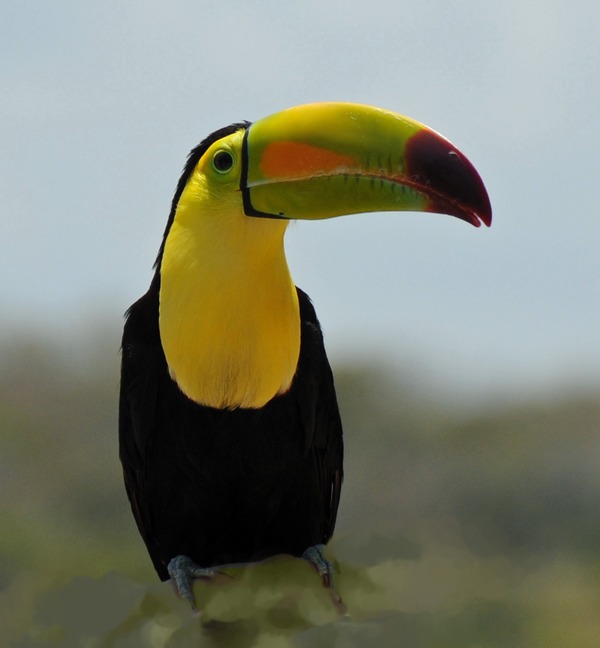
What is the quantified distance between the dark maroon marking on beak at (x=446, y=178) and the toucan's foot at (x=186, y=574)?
4.40 ft

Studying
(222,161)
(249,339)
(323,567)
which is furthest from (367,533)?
(222,161)

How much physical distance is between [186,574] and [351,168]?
1.40 m

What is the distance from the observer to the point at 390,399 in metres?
25.3

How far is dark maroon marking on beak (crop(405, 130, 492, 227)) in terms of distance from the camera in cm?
345

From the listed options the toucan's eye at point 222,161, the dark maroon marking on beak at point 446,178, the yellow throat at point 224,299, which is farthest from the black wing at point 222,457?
the dark maroon marking on beak at point 446,178

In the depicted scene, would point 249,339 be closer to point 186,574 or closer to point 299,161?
point 299,161

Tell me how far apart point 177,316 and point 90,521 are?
19.3 meters

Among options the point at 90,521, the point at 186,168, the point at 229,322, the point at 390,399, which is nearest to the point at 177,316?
the point at 229,322

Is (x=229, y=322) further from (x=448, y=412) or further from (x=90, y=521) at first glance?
(x=448, y=412)

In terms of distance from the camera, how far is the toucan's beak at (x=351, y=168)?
348 centimetres

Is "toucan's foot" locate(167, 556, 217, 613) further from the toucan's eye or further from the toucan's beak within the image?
the toucan's eye

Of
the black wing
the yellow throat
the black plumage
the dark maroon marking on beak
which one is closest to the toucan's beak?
the dark maroon marking on beak

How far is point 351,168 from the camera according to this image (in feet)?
11.7

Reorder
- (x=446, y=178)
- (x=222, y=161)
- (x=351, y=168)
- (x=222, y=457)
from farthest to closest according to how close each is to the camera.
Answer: (x=222, y=457), (x=222, y=161), (x=351, y=168), (x=446, y=178)
